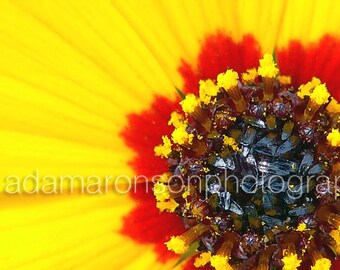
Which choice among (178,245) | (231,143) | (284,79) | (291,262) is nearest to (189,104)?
(231,143)

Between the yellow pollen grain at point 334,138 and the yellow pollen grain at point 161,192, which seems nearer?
the yellow pollen grain at point 334,138

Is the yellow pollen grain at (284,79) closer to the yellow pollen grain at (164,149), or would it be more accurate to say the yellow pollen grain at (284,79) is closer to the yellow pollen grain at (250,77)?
the yellow pollen grain at (250,77)

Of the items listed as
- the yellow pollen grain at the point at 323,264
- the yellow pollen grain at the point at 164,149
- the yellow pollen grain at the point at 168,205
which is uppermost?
the yellow pollen grain at the point at 164,149

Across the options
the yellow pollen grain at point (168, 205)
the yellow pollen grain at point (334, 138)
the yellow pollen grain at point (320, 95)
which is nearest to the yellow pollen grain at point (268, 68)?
the yellow pollen grain at point (320, 95)

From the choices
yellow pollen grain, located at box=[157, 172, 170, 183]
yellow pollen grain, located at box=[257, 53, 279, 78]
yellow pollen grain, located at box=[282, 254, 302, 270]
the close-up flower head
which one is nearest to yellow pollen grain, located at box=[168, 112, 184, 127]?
the close-up flower head

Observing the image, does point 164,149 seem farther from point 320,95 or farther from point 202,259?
point 320,95

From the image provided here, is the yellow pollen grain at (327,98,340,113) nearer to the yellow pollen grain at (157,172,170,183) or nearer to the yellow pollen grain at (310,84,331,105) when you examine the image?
the yellow pollen grain at (310,84,331,105)

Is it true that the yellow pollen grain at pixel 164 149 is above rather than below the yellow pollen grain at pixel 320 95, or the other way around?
below

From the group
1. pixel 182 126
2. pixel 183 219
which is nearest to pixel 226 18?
pixel 182 126
